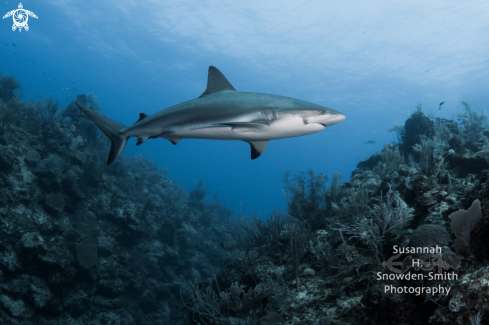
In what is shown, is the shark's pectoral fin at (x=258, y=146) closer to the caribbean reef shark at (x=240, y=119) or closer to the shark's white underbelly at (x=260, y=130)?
the caribbean reef shark at (x=240, y=119)

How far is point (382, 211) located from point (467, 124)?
1094 cm

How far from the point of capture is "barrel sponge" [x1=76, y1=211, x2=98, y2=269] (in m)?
8.79

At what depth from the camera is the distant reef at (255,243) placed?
2783 mm

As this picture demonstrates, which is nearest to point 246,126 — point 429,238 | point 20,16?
point 429,238

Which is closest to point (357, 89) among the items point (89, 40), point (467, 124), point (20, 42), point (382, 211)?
point (467, 124)

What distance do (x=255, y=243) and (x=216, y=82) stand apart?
4.83 metres

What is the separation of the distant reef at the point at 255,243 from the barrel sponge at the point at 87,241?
0.13 ft

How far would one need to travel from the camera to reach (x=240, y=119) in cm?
366

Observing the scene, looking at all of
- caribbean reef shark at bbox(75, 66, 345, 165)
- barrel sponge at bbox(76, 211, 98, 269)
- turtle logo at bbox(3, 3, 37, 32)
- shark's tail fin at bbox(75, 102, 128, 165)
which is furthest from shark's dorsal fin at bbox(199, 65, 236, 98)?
turtle logo at bbox(3, 3, 37, 32)

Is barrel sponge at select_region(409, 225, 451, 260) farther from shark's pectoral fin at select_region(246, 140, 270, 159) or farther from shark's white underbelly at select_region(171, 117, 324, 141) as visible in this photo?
shark's pectoral fin at select_region(246, 140, 270, 159)

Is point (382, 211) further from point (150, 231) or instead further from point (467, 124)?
point (150, 231)

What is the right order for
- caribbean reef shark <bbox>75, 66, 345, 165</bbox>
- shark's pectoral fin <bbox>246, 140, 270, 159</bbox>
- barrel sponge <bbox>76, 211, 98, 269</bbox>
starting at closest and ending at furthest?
1. caribbean reef shark <bbox>75, 66, 345, 165</bbox>
2. shark's pectoral fin <bbox>246, 140, 270, 159</bbox>
3. barrel sponge <bbox>76, 211, 98, 269</bbox>

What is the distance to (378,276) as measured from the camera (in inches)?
122

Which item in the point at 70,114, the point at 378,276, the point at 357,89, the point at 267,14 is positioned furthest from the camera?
the point at 357,89
